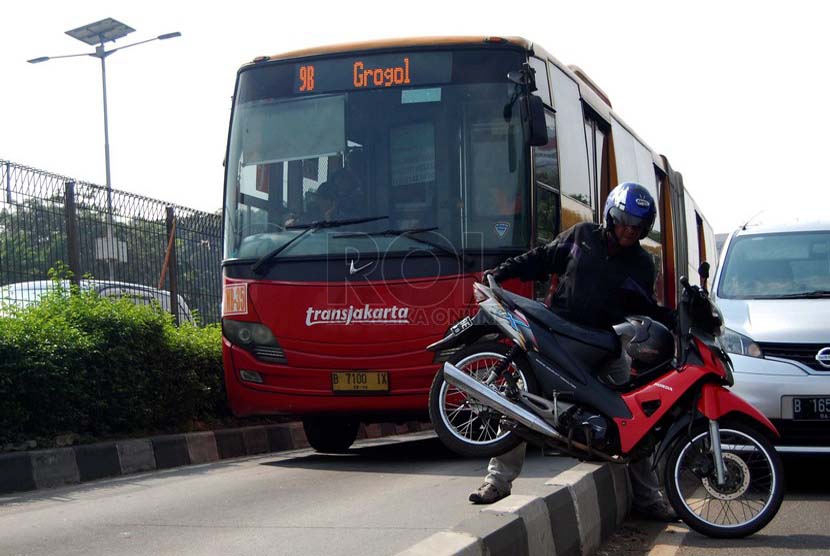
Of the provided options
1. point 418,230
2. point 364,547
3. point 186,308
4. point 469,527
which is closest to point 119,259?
point 186,308

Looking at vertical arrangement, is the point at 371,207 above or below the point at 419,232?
above

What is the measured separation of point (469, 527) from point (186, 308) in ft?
32.5

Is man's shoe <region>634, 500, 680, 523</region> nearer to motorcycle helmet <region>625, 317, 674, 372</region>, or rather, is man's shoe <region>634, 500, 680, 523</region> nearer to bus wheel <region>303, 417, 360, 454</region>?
motorcycle helmet <region>625, 317, 674, 372</region>

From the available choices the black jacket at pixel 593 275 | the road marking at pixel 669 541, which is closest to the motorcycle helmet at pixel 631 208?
the black jacket at pixel 593 275

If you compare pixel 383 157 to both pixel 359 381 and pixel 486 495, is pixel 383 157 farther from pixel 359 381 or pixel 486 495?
pixel 486 495

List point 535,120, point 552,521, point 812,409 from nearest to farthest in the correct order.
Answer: point 552,521
point 812,409
point 535,120

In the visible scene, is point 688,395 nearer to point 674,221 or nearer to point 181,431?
point 181,431

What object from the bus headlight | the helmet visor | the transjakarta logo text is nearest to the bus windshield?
the transjakarta logo text

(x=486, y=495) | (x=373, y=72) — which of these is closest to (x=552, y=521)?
(x=486, y=495)

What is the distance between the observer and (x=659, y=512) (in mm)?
7016

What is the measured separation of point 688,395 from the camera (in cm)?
618

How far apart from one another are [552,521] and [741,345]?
3.29 m

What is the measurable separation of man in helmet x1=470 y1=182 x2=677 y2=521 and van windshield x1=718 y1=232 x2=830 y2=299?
9.06 ft

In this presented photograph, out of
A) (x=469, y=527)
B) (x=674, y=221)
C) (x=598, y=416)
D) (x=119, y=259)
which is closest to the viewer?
(x=469, y=527)
